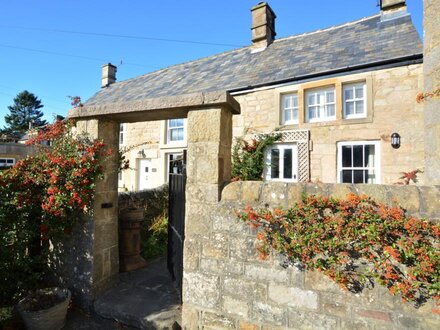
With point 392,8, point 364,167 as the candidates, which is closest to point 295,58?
point 392,8

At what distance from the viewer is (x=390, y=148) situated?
23.3ft

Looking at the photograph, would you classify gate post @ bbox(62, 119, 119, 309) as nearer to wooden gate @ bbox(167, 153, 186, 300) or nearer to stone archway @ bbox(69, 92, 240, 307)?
stone archway @ bbox(69, 92, 240, 307)

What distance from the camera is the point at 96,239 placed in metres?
3.07

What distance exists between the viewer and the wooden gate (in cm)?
296

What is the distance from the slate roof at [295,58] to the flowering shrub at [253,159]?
2.01 metres

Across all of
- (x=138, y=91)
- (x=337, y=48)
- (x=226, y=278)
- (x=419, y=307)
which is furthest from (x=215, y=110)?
(x=138, y=91)

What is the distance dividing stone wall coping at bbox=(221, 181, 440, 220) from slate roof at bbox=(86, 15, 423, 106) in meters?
6.94

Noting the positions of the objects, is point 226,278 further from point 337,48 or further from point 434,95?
point 337,48

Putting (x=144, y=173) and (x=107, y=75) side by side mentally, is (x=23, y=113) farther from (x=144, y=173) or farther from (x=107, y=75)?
(x=144, y=173)

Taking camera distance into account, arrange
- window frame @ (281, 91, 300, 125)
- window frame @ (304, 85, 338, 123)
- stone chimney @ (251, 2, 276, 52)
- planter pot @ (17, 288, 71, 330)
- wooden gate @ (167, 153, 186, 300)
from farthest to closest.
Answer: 1. stone chimney @ (251, 2, 276, 52)
2. window frame @ (281, 91, 300, 125)
3. window frame @ (304, 85, 338, 123)
4. wooden gate @ (167, 153, 186, 300)
5. planter pot @ (17, 288, 71, 330)

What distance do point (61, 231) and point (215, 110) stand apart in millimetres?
2334

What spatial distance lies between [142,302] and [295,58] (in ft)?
30.1

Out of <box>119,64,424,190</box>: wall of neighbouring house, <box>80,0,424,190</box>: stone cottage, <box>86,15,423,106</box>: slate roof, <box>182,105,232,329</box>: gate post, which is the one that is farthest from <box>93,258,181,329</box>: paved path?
<box>86,15,423,106</box>: slate roof

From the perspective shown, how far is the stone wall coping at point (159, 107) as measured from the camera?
7.97 feet
